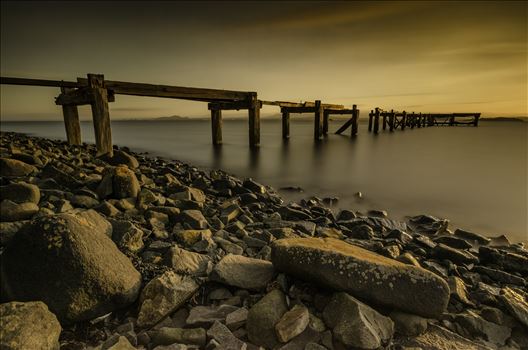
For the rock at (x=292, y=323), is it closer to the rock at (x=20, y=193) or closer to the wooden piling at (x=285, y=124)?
the rock at (x=20, y=193)

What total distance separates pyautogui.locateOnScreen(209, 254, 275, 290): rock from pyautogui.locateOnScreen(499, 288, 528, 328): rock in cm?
184

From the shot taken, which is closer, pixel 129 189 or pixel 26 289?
pixel 26 289

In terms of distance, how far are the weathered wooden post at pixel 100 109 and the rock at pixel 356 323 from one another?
695cm

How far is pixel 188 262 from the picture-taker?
2.56m

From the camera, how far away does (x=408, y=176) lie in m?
9.84

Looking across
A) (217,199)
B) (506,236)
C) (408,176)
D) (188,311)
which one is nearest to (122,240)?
(188,311)

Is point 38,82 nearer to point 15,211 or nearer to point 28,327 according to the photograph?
point 15,211

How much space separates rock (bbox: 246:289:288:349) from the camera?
1864 millimetres

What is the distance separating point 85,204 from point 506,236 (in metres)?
6.34

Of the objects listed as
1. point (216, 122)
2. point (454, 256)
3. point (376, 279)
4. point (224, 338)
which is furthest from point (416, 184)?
point (216, 122)

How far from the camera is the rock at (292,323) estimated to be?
1.83 metres

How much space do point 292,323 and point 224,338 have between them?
0.45 m

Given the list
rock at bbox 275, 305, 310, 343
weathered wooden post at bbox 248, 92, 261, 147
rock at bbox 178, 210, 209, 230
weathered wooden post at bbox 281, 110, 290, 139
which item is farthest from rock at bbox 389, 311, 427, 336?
weathered wooden post at bbox 281, 110, 290, 139

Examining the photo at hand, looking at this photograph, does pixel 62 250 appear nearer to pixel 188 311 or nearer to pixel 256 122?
pixel 188 311
